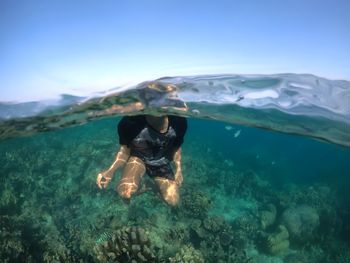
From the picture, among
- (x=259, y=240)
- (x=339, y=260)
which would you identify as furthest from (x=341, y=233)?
(x=259, y=240)

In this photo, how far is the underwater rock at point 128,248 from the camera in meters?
7.65

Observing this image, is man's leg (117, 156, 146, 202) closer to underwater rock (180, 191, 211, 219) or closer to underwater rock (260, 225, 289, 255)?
underwater rock (180, 191, 211, 219)

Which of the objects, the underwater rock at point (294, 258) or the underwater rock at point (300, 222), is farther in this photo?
the underwater rock at point (300, 222)

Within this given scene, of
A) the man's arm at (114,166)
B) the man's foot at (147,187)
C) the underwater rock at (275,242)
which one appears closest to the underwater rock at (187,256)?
the man's foot at (147,187)

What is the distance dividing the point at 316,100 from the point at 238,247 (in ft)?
23.0

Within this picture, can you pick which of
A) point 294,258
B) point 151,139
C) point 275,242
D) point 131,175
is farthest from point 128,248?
point 294,258

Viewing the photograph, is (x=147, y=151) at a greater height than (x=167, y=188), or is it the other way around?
(x=147, y=151)

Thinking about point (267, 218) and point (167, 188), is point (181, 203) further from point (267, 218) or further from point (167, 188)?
point (267, 218)

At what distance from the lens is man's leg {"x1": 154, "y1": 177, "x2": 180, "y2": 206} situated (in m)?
10.4

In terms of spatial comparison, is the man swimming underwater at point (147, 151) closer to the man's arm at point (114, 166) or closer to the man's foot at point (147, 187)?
the man's arm at point (114, 166)

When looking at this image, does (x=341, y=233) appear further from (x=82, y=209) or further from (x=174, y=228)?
(x=82, y=209)

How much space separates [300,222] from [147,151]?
10641 millimetres

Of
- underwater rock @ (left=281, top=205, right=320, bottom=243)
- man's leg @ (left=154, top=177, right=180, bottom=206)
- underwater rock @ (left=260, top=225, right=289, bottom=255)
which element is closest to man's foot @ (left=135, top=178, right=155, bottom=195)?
man's leg @ (left=154, top=177, right=180, bottom=206)

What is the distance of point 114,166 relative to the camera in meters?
9.05
